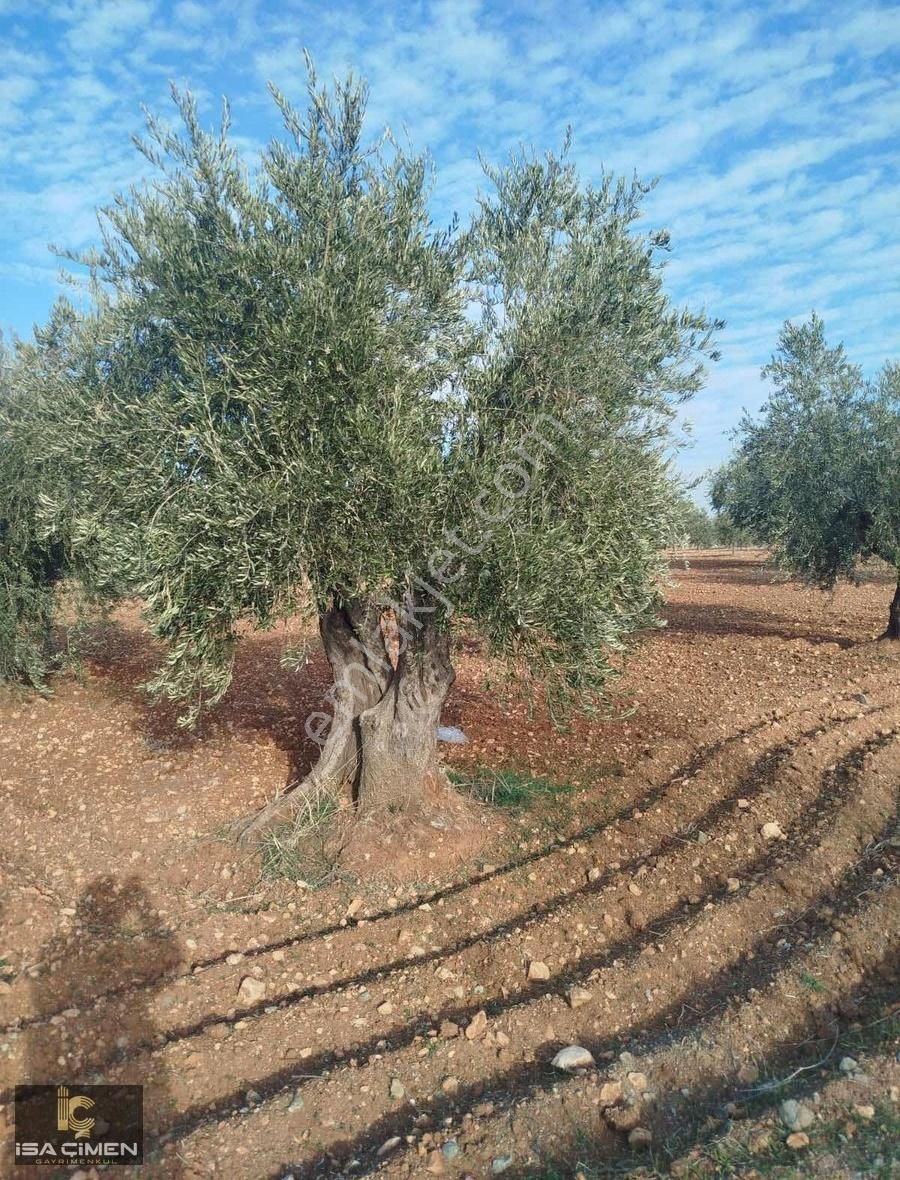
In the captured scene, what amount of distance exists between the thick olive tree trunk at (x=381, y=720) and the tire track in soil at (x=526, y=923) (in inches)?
54.7

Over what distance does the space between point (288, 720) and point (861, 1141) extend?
373 inches

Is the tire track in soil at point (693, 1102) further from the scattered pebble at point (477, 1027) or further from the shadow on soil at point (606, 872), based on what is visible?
the shadow on soil at point (606, 872)

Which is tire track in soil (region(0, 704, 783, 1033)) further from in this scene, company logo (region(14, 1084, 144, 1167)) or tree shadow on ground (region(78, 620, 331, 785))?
tree shadow on ground (region(78, 620, 331, 785))

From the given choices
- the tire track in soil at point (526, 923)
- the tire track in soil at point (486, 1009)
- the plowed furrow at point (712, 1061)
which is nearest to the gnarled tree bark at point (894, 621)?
the tire track in soil at point (526, 923)

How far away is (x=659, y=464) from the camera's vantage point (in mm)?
7391

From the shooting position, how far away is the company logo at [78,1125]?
178 inches

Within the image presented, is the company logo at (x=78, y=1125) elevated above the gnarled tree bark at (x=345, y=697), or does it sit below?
below

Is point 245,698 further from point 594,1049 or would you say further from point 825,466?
point 825,466

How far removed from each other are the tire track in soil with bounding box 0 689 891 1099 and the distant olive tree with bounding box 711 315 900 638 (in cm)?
658

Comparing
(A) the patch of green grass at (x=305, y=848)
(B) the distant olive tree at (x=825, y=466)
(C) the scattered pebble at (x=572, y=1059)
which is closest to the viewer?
(C) the scattered pebble at (x=572, y=1059)

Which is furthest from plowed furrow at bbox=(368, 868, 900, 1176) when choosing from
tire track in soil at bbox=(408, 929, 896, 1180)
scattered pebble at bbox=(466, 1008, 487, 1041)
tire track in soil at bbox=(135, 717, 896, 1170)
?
scattered pebble at bbox=(466, 1008, 487, 1041)

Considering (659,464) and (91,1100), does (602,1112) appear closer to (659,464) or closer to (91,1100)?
(91,1100)

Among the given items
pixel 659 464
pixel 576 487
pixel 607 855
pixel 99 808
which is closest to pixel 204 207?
pixel 576 487

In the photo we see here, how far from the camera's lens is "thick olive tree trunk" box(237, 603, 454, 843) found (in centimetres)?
824
